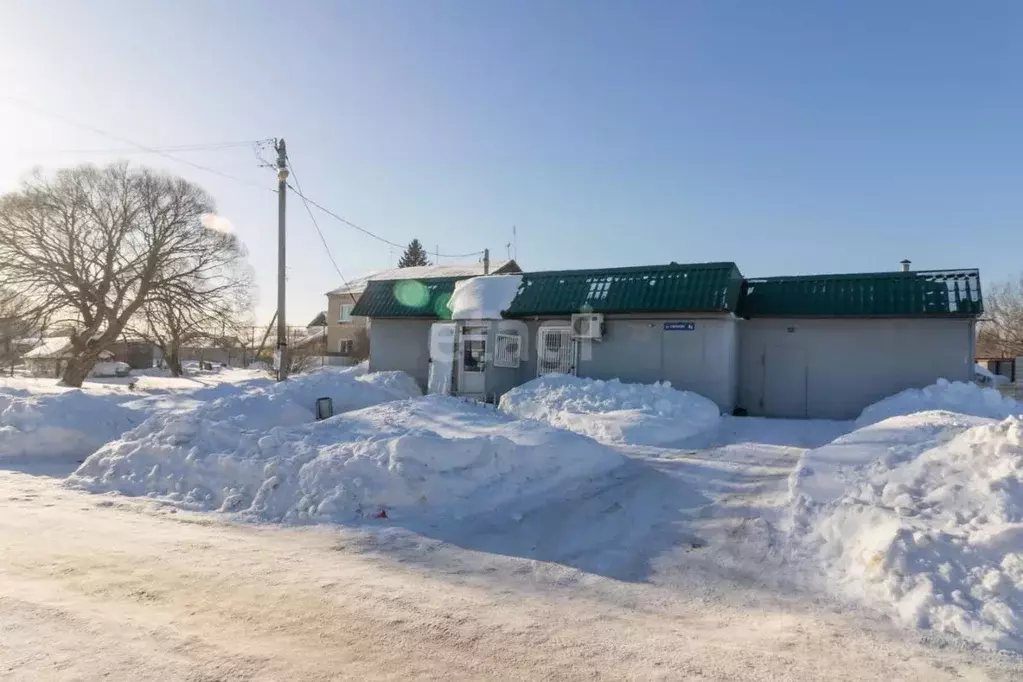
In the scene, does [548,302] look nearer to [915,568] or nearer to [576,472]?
[576,472]

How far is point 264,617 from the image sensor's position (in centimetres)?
424

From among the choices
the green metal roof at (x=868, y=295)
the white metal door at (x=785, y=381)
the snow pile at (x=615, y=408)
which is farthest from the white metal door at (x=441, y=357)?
the white metal door at (x=785, y=381)

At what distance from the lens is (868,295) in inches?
619

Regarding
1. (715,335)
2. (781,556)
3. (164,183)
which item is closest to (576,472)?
(781,556)

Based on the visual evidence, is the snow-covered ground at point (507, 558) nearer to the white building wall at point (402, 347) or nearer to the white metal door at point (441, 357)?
the white metal door at point (441, 357)

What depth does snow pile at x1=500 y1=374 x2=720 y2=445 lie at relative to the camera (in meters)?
12.3

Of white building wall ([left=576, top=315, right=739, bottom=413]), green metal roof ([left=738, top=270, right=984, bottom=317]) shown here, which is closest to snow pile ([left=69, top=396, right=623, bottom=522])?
white building wall ([left=576, top=315, right=739, bottom=413])

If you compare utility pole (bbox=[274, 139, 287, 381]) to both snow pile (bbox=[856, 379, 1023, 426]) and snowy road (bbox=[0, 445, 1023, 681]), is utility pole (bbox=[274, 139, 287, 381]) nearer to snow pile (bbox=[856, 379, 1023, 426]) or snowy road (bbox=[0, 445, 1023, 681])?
snowy road (bbox=[0, 445, 1023, 681])

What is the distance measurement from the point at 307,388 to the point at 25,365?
125 feet

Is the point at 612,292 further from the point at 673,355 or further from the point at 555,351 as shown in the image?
the point at 673,355

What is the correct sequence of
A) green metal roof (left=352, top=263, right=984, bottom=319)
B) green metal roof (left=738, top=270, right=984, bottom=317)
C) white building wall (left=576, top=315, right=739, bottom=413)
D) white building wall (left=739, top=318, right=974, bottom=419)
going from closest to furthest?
green metal roof (left=738, top=270, right=984, bottom=317) < white building wall (left=739, top=318, right=974, bottom=419) < green metal roof (left=352, top=263, right=984, bottom=319) < white building wall (left=576, top=315, right=739, bottom=413)

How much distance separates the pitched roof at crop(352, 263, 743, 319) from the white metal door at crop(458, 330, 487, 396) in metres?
1.27

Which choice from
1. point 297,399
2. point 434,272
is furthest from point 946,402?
point 434,272

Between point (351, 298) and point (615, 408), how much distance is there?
35.6 meters
